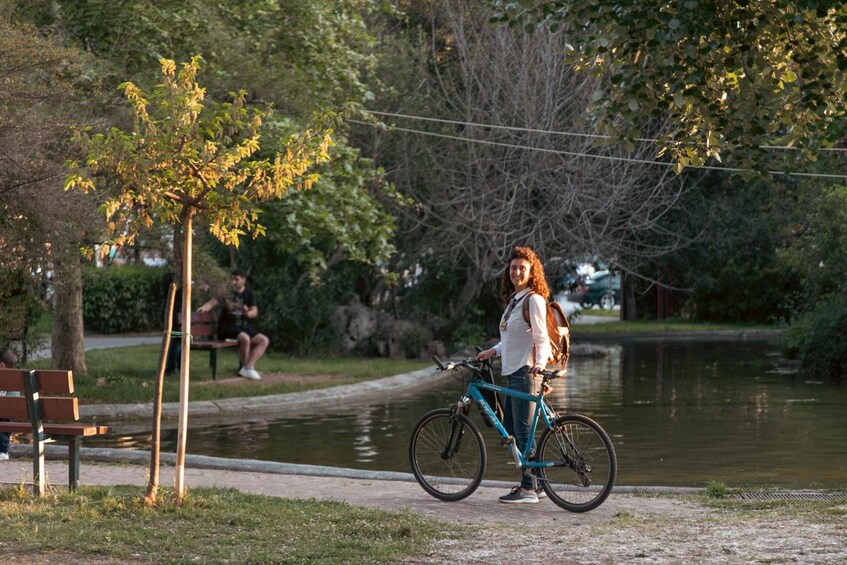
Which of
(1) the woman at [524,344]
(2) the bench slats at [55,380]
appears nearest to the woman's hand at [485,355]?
(1) the woman at [524,344]

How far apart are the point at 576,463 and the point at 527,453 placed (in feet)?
1.49

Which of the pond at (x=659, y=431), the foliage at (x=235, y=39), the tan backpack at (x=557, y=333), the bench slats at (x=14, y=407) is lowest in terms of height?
the pond at (x=659, y=431)

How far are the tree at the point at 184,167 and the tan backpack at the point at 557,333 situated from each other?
2168mm

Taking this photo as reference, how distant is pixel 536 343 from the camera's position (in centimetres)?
998

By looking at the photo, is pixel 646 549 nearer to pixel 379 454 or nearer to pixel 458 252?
pixel 379 454

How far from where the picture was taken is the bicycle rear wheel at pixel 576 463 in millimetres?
9500

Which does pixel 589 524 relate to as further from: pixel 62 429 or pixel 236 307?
pixel 236 307

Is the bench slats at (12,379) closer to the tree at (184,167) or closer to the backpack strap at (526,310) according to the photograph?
the tree at (184,167)

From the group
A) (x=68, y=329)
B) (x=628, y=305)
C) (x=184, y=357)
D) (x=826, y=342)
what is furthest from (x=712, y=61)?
(x=628, y=305)

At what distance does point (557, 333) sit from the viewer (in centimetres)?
1007

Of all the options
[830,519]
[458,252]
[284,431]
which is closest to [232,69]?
[284,431]

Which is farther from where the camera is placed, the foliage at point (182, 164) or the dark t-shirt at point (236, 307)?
the dark t-shirt at point (236, 307)

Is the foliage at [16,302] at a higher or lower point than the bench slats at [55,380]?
higher

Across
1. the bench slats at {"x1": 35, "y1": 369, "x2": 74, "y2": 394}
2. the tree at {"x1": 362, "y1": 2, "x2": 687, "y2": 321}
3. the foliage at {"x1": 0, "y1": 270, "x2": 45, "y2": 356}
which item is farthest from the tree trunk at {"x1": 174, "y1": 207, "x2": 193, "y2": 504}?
the tree at {"x1": 362, "y1": 2, "x2": 687, "y2": 321}
